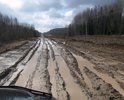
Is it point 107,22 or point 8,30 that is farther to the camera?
point 107,22

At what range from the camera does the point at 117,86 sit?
12.1 m

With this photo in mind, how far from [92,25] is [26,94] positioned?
10767cm

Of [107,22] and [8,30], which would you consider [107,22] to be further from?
[8,30]

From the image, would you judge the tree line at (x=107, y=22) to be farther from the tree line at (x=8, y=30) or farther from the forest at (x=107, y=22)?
the tree line at (x=8, y=30)

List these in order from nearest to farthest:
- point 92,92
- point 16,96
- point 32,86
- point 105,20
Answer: point 16,96, point 92,92, point 32,86, point 105,20

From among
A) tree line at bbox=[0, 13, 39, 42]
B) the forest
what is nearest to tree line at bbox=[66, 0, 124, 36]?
the forest

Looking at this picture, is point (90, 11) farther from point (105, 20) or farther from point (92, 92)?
point (92, 92)

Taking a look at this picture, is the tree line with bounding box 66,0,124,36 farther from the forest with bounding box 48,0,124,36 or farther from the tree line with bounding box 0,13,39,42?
the tree line with bounding box 0,13,39,42

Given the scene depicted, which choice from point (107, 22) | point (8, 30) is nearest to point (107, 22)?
point (107, 22)

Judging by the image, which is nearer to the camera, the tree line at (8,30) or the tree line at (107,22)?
the tree line at (8,30)

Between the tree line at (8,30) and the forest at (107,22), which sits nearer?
the tree line at (8,30)

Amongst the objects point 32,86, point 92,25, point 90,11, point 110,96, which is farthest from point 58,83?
point 90,11

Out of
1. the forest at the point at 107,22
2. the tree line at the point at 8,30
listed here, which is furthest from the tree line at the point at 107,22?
the tree line at the point at 8,30

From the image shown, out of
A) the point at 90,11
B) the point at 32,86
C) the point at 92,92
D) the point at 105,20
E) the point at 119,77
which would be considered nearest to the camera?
the point at 92,92
